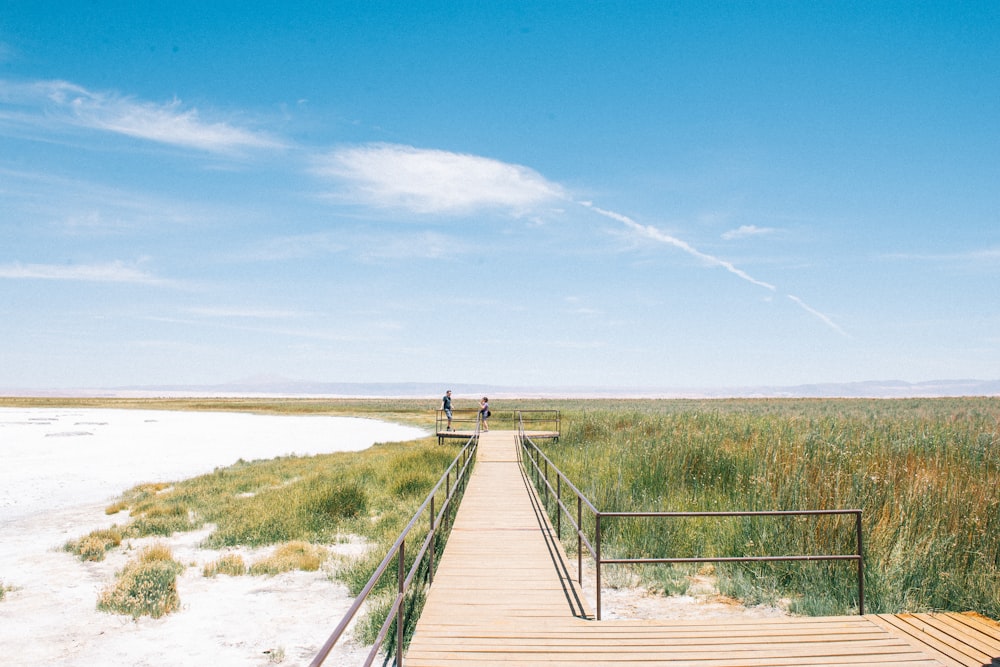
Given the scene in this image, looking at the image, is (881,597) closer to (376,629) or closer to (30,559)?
(376,629)

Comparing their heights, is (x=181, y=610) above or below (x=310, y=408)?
above

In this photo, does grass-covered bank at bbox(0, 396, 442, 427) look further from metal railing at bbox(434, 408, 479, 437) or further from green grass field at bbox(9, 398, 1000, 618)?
green grass field at bbox(9, 398, 1000, 618)

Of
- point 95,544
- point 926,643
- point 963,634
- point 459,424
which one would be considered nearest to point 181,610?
point 95,544

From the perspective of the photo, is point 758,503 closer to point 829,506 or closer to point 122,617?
point 829,506

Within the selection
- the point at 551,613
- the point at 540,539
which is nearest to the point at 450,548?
the point at 540,539

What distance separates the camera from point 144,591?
10117 millimetres

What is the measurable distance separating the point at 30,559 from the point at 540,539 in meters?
10.1

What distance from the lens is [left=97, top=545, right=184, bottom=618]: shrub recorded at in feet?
31.7

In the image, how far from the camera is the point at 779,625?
252 inches

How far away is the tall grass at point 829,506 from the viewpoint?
26.5 feet

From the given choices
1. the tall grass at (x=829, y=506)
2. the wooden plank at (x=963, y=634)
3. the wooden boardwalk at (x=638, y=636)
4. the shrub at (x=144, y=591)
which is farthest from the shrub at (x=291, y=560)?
the wooden plank at (x=963, y=634)

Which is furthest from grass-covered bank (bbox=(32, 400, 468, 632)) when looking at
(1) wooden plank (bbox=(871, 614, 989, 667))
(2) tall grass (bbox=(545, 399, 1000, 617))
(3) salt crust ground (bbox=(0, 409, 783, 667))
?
(1) wooden plank (bbox=(871, 614, 989, 667))

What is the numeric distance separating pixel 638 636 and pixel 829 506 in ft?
17.5

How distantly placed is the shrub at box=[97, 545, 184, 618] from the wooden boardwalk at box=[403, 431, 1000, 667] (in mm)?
4578
